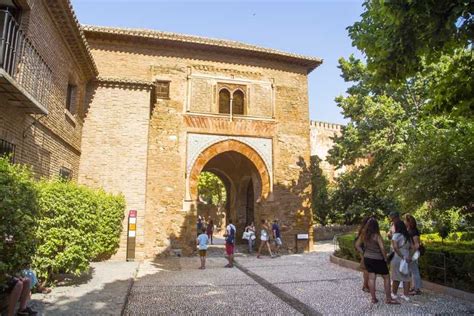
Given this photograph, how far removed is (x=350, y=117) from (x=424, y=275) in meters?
10.7

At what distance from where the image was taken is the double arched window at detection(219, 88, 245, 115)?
1575cm

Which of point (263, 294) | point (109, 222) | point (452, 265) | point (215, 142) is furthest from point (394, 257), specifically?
point (215, 142)

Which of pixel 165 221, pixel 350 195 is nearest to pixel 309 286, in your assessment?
pixel 165 221

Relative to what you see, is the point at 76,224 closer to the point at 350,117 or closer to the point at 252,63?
the point at 252,63

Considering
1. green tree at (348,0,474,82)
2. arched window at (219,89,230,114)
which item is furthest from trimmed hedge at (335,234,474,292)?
arched window at (219,89,230,114)

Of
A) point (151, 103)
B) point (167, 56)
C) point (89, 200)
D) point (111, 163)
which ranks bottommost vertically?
point (89, 200)

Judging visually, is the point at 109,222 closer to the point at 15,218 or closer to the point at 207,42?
the point at 15,218

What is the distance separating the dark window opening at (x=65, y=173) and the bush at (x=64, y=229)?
261 cm

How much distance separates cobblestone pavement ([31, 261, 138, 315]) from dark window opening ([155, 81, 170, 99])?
300 inches

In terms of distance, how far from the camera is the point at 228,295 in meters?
7.49

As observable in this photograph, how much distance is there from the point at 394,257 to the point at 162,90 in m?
11.0

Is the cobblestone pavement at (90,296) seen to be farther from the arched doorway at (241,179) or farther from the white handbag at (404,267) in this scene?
the arched doorway at (241,179)

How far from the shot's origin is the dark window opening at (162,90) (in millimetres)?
14820

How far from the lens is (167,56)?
1513 cm
